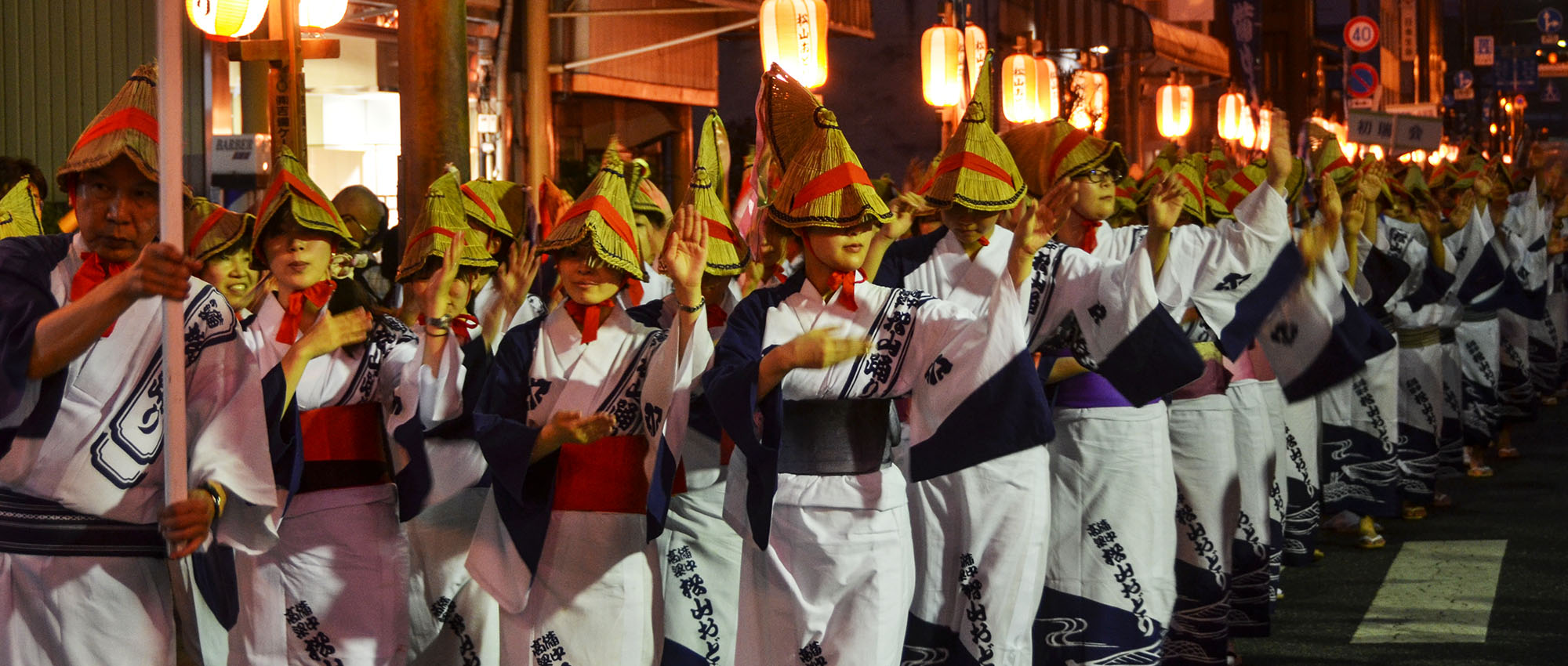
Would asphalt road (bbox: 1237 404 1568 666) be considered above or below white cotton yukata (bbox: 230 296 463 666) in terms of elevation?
below

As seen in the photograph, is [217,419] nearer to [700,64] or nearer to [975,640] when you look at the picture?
[975,640]

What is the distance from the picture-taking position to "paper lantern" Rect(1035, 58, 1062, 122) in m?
18.0

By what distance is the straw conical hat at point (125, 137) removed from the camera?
372cm

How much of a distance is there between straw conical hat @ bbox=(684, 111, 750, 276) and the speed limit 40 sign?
29301 millimetres

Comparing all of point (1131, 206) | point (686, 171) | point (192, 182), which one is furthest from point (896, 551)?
point (686, 171)

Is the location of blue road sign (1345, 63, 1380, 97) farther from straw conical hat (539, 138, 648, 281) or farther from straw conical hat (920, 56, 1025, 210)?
straw conical hat (539, 138, 648, 281)

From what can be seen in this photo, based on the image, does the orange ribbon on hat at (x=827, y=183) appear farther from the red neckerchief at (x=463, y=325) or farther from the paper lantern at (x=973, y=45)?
the paper lantern at (x=973, y=45)

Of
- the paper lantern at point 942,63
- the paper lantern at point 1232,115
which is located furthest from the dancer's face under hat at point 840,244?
the paper lantern at point 1232,115

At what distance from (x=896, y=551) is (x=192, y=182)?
814cm

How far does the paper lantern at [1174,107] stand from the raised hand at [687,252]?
20381mm

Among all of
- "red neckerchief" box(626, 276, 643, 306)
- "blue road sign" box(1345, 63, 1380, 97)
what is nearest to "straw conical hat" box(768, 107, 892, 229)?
"red neckerchief" box(626, 276, 643, 306)

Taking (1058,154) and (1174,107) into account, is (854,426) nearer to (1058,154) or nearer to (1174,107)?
(1058,154)

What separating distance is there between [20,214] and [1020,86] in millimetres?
13112

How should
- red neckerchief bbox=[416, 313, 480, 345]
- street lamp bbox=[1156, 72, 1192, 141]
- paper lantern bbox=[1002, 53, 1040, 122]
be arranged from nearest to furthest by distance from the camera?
red neckerchief bbox=[416, 313, 480, 345] < paper lantern bbox=[1002, 53, 1040, 122] < street lamp bbox=[1156, 72, 1192, 141]
